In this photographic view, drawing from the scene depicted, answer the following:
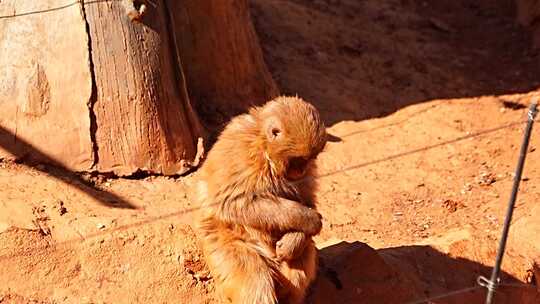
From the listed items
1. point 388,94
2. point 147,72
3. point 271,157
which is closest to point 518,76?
point 388,94

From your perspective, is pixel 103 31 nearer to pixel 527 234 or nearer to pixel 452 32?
pixel 527 234

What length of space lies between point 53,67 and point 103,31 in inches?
20.1

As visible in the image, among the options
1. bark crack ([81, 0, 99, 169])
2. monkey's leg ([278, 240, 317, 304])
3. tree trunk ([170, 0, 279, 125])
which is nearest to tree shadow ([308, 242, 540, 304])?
monkey's leg ([278, 240, 317, 304])

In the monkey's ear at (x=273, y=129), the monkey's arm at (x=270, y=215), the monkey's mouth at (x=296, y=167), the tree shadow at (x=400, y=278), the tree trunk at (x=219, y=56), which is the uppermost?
the tree trunk at (x=219, y=56)

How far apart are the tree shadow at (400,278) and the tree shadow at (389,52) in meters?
3.63

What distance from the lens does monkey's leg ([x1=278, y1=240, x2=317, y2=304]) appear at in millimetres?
5719

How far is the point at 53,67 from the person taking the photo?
23.5ft

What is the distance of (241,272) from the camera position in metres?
5.63

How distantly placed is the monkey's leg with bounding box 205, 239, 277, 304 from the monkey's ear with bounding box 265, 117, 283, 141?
0.74 m

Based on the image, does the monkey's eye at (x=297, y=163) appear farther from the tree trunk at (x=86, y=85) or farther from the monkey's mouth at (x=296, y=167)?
the tree trunk at (x=86, y=85)

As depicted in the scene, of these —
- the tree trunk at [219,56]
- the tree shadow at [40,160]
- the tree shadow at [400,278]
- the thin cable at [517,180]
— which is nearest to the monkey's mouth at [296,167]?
the tree shadow at [400,278]

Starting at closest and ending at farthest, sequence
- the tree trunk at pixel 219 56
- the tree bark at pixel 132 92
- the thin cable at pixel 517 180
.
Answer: the thin cable at pixel 517 180, the tree bark at pixel 132 92, the tree trunk at pixel 219 56

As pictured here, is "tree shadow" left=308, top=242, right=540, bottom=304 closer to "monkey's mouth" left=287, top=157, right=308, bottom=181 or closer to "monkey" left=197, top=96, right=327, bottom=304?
"monkey" left=197, top=96, right=327, bottom=304

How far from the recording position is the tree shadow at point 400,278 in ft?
20.1
